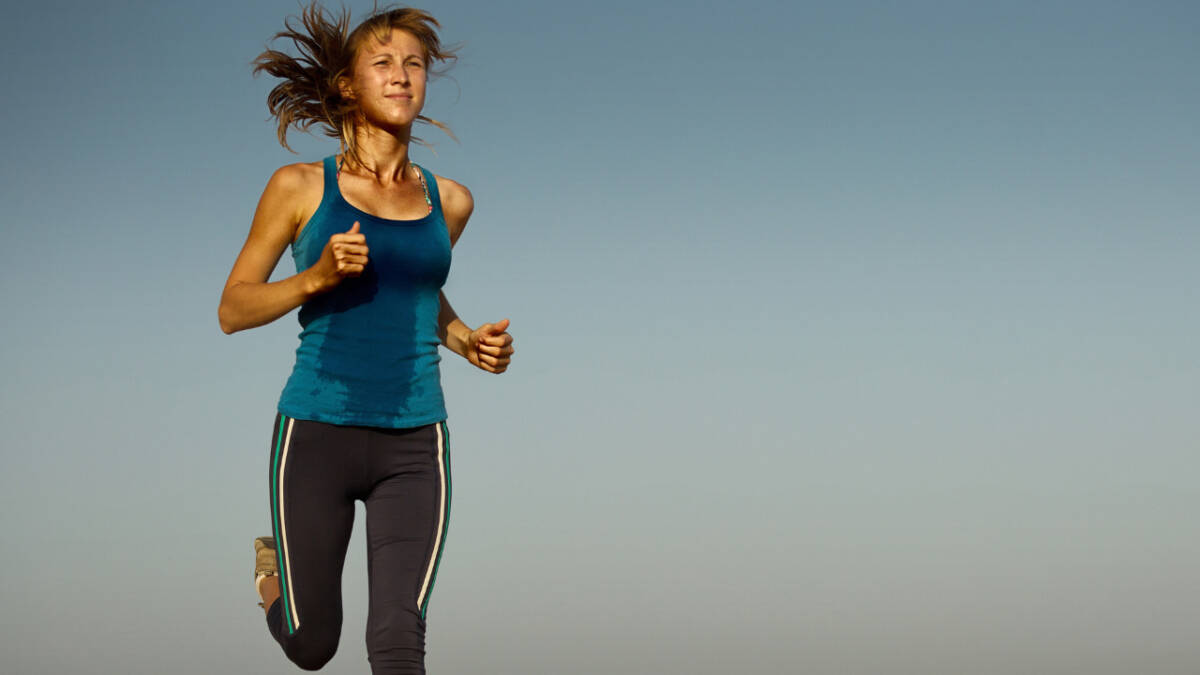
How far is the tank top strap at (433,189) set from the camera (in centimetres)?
423

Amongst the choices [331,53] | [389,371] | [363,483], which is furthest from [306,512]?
[331,53]

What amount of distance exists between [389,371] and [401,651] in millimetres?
883

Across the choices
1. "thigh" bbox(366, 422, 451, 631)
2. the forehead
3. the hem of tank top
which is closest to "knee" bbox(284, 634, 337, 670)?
"thigh" bbox(366, 422, 451, 631)

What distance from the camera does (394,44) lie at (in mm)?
4141

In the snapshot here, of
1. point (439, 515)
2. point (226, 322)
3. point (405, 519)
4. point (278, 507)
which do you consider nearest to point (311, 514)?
point (278, 507)

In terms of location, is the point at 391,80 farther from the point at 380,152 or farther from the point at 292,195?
the point at 292,195

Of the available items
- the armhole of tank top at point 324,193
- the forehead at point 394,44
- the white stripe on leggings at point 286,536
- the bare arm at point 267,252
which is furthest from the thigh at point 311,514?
the forehead at point 394,44

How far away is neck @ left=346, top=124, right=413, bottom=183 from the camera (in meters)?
4.16

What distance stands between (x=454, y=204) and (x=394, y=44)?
24.2 inches

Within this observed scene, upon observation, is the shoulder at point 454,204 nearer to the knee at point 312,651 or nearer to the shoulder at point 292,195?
the shoulder at point 292,195

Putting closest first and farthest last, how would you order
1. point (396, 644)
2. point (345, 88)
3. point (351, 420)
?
point (396, 644), point (351, 420), point (345, 88)

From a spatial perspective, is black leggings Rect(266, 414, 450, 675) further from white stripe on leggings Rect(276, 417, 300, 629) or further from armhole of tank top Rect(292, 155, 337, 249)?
armhole of tank top Rect(292, 155, 337, 249)

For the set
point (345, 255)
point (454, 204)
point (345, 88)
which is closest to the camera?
point (345, 255)

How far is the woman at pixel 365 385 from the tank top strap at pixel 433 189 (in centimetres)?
8
